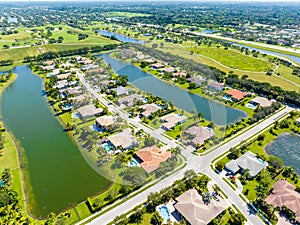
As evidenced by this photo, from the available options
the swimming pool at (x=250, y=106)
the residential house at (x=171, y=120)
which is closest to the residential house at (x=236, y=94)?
the swimming pool at (x=250, y=106)

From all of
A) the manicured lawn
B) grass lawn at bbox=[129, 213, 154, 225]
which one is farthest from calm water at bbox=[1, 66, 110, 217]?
the manicured lawn

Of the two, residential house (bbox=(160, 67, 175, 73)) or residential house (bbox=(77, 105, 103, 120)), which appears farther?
residential house (bbox=(160, 67, 175, 73))

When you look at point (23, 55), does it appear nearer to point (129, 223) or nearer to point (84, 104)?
point (84, 104)

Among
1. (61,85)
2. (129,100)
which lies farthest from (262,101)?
(61,85)

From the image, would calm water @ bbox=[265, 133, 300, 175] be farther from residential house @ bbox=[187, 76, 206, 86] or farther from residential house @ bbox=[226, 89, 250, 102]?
residential house @ bbox=[187, 76, 206, 86]

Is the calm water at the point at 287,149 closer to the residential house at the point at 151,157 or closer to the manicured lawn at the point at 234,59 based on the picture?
the residential house at the point at 151,157

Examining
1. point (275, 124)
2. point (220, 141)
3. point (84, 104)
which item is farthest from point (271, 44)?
point (84, 104)
